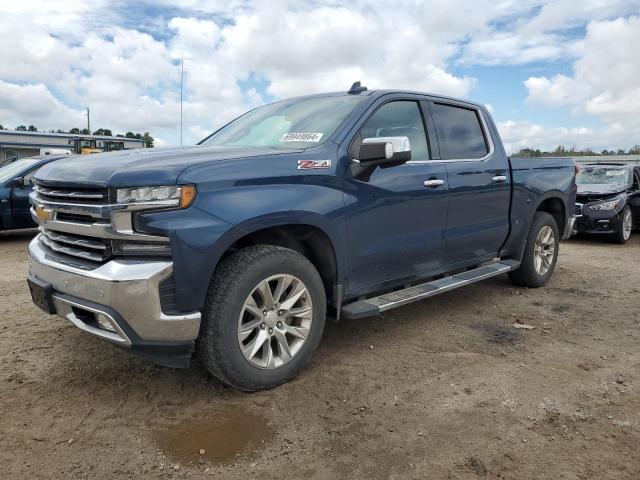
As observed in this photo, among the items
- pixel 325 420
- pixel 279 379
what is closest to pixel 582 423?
pixel 325 420

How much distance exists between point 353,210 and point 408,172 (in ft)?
2.25

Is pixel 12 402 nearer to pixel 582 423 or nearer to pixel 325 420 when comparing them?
pixel 325 420

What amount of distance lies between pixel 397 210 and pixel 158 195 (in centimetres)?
182

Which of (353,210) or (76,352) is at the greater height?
(353,210)

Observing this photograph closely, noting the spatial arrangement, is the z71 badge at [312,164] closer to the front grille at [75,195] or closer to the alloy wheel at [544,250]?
the front grille at [75,195]

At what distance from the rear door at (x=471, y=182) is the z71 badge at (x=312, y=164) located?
4.52ft

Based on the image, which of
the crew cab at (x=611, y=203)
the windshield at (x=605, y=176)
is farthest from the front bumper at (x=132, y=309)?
the windshield at (x=605, y=176)

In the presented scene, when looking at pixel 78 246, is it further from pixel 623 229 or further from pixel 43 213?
pixel 623 229

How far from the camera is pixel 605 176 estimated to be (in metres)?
10.6

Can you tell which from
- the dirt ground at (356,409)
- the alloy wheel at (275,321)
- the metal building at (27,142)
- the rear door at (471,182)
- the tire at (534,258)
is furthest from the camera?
the metal building at (27,142)

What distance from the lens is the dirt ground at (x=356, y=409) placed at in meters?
2.44

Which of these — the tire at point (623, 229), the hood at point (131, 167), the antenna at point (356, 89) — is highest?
the antenna at point (356, 89)

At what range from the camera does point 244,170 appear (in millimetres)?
2953

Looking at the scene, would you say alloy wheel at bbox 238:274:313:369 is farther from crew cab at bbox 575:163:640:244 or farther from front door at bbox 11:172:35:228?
crew cab at bbox 575:163:640:244
